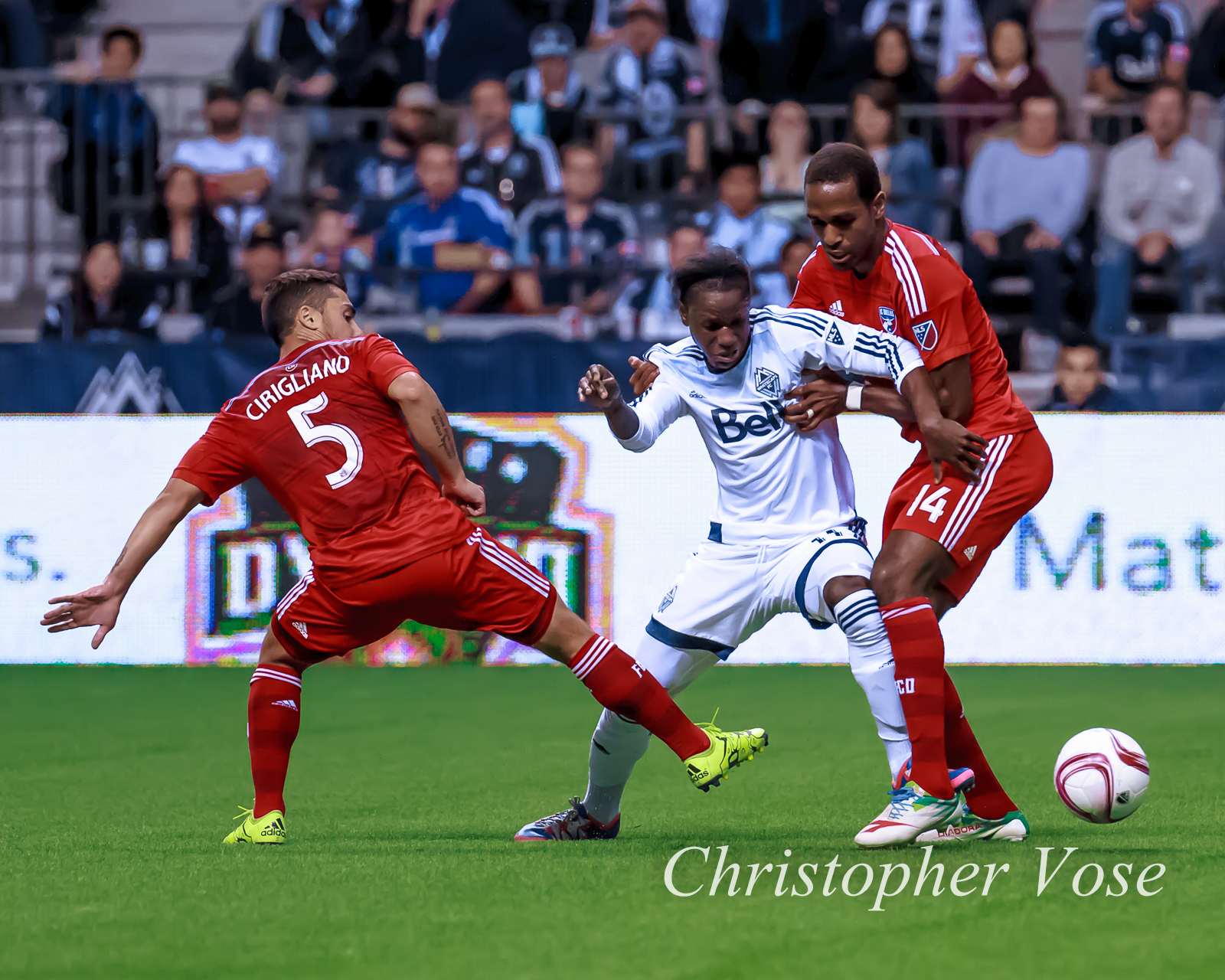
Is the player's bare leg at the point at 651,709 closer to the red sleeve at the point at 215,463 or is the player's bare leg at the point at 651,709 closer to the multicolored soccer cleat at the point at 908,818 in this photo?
the multicolored soccer cleat at the point at 908,818

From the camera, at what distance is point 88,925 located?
11.9 feet

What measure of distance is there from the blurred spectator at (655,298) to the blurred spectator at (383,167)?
1899 mm

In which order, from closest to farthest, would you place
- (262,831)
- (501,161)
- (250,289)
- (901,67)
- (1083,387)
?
1. (262,831)
2. (1083,387)
3. (250,289)
4. (501,161)
5. (901,67)

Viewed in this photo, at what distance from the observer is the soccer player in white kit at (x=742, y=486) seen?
4.80m

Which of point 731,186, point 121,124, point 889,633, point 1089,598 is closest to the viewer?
point 889,633

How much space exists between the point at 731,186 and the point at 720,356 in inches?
271

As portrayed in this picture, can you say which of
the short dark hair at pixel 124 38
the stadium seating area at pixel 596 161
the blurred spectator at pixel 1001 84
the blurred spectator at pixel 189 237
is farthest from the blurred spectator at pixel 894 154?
the short dark hair at pixel 124 38

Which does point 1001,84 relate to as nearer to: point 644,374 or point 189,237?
point 189,237

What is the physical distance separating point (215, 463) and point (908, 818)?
89.5 inches

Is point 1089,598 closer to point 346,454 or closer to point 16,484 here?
point 346,454

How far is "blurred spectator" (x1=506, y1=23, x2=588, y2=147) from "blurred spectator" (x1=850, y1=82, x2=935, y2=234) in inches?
85.6

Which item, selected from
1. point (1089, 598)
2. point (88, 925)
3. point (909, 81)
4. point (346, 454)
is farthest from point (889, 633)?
point (909, 81)

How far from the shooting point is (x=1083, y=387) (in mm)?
9891

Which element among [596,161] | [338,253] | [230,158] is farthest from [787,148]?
[230,158]
